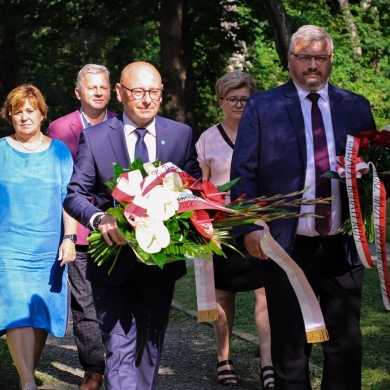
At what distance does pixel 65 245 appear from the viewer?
6.84 meters

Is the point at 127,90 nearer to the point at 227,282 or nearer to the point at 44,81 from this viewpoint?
the point at 227,282

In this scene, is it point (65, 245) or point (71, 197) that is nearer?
point (71, 197)

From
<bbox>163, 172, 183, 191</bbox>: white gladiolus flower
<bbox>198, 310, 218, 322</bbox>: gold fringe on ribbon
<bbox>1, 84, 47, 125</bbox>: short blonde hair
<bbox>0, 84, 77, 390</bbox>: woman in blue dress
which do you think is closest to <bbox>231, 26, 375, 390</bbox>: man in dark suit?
<bbox>198, 310, 218, 322</bbox>: gold fringe on ribbon

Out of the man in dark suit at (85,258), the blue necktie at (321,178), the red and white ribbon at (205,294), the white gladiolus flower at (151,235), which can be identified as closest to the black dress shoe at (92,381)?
the man in dark suit at (85,258)

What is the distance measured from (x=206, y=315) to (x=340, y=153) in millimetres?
1187

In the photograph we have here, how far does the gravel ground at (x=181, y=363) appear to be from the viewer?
24.3 ft

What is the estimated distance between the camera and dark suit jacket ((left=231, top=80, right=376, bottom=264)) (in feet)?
18.4

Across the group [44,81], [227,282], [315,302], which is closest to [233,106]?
[227,282]

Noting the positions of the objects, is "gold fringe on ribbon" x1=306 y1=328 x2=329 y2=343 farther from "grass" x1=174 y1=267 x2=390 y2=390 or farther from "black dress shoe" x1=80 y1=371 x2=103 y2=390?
"black dress shoe" x1=80 y1=371 x2=103 y2=390

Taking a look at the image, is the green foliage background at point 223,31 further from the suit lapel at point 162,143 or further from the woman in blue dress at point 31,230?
the suit lapel at point 162,143

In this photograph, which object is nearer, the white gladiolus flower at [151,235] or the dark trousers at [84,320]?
the white gladiolus flower at [151,235]

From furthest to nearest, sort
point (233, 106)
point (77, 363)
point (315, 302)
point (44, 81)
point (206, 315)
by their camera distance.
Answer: point (44, 81), point (77, 363), point (233, 106), point (206, 315), point (315, 302)

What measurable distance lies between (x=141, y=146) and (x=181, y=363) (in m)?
2.83

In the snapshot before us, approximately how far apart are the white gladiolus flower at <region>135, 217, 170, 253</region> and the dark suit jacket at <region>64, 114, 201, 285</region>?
658 mm
